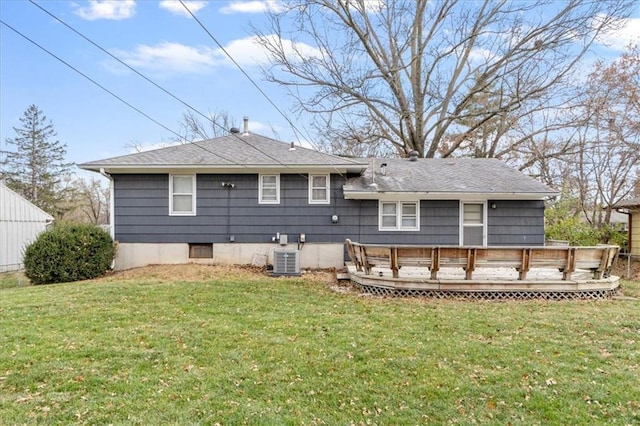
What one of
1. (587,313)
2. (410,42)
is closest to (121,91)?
(587,313)

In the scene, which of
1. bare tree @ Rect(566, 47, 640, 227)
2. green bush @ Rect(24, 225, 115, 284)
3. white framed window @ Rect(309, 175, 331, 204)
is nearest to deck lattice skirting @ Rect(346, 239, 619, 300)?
white framed window @ Rect(309, 175, 331, 204)

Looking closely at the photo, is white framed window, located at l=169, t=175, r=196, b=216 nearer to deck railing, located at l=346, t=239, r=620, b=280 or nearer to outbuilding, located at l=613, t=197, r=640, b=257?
deck railing, located at l=346, t=239, r=620, b=280

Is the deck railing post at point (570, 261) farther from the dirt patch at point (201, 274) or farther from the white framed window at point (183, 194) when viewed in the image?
the white framed window at point (183, 194)

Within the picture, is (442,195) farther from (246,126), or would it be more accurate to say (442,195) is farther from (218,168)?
(246,126)

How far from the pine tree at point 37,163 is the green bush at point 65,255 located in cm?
2259

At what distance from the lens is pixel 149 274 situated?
970 cm

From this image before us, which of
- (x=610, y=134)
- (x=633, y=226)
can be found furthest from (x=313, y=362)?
(x=610, y=134)

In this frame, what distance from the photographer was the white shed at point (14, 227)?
44.6 feet

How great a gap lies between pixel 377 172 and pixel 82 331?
9.39 meters

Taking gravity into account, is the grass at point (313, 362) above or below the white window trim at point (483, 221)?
below

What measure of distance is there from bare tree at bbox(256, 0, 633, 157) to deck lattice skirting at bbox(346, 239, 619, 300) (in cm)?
1177

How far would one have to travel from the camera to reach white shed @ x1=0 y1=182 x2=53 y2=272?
44.6ft

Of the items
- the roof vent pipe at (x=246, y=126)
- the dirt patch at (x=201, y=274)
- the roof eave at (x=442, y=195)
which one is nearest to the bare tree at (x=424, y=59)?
the roof vent pipe at (x=246, y=126)

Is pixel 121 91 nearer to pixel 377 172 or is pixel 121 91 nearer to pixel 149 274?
pixel 149 274
